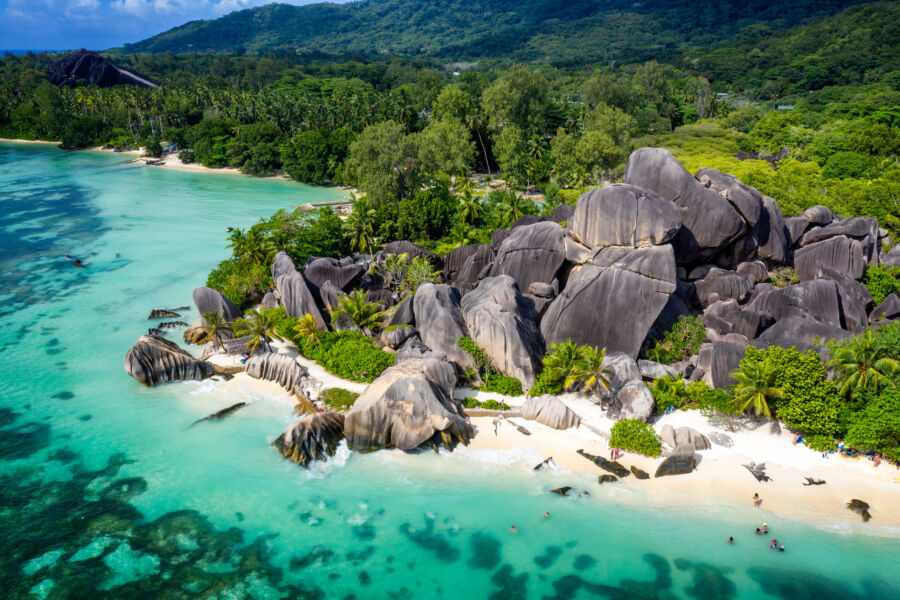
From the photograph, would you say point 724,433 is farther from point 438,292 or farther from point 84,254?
point 84,254

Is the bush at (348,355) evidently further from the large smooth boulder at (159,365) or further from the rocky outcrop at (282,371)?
the large smooth boulder at (159,365)

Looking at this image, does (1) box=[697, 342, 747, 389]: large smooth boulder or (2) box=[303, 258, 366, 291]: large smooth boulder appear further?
(2) box=[303, 258, 366, 291]: large smooth boulder

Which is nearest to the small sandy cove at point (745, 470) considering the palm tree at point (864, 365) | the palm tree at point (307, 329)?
the palm tree at point (864, 365)

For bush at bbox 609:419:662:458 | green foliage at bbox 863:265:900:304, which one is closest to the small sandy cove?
bush at bbox 609:419:662:458

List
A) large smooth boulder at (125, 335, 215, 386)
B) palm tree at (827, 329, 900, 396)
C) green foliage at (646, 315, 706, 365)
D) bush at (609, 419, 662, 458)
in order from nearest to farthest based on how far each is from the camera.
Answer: palm tree at (827, 329, 900, 396) → bush at (609, 419, 662, 458) → green foliage at (646, 315, 706, 365) → large smooth boulder at (125, 335, 215, 386)

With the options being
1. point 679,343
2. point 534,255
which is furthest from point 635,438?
point 534,255

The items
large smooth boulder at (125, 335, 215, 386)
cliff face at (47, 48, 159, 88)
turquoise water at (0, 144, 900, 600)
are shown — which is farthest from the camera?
cliff face at (47, 48, 159, 88)

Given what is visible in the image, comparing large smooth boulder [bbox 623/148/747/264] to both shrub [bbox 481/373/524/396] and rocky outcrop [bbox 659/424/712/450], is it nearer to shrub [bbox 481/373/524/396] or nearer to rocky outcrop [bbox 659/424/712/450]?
rocky outcrop [bbox 659/424/712/450]

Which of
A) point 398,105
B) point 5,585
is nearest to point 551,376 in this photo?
point 5,585
